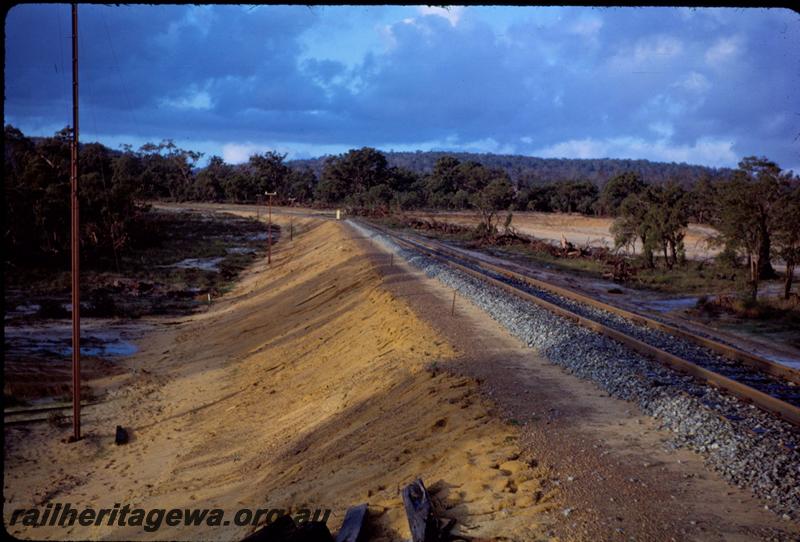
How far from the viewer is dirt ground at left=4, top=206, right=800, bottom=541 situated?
5.26m

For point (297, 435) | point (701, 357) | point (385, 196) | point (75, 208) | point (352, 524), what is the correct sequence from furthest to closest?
point (385, 196)
point (75, 208)
point (701, 357)
point (297, 435)
point (352, 524)

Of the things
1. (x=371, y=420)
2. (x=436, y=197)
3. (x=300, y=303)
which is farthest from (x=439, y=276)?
(x=436, y=197)

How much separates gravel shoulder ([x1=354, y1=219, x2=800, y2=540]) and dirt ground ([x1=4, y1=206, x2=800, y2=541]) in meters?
0.02

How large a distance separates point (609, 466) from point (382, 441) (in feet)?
9.69

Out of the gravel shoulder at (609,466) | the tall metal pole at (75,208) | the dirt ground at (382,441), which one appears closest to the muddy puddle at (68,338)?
the dirt ground at (382,441)

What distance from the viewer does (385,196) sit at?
291 ft

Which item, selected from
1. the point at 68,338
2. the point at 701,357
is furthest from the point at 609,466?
the point at 68,338

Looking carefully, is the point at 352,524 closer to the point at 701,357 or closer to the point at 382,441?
the point at 382,441

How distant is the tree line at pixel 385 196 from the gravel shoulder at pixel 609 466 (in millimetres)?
15499

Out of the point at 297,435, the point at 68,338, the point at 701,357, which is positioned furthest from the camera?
the point at 68,338

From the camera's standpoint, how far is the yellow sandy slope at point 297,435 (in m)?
6.04

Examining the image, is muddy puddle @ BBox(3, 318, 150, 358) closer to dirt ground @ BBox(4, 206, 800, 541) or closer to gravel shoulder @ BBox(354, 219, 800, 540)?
dirt ground @ BBox(4, 206, 800, 541)

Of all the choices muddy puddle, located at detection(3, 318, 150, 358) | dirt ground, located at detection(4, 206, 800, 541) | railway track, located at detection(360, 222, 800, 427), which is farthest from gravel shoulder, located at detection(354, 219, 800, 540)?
muddy puddle, located at detection(3, 318, 150, 358)

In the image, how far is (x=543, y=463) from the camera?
6.15 metres
